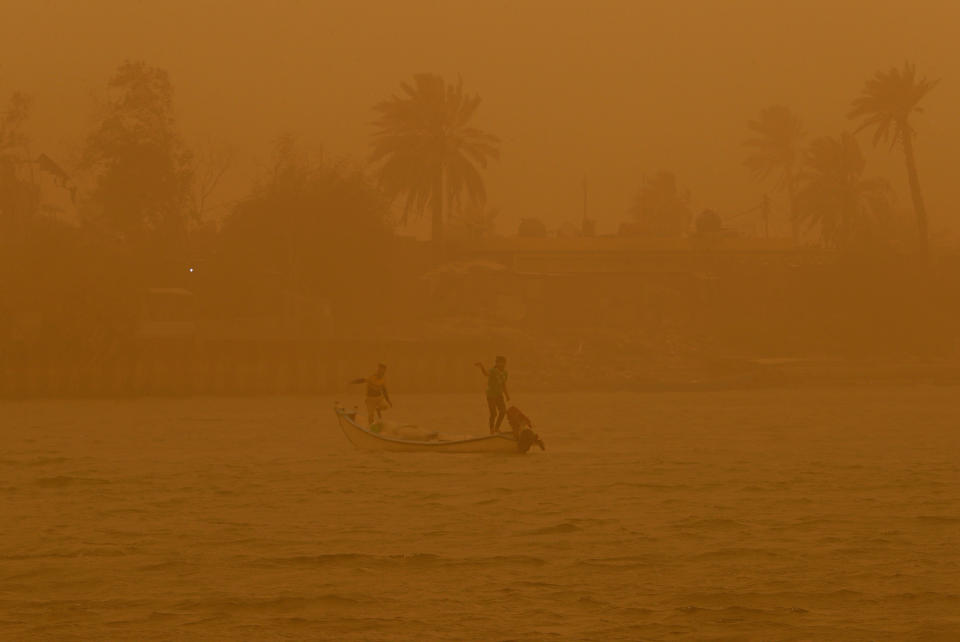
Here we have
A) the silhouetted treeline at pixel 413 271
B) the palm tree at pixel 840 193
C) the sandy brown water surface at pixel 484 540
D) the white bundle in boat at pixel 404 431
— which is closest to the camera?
the sandy brown water surface at pixel 484 540

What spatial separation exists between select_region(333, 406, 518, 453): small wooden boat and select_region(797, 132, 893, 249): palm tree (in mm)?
63268

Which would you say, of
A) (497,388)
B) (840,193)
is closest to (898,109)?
(840,193)

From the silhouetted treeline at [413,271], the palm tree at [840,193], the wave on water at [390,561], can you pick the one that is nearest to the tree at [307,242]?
the silhouetted treeline at [413,271]

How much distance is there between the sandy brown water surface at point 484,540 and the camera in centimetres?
1510

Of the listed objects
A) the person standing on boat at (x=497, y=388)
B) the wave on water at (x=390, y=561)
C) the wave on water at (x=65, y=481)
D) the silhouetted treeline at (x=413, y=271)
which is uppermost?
the silhouetted treeline at (x=413, y=271)

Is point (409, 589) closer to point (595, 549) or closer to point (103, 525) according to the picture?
point (595, 549)

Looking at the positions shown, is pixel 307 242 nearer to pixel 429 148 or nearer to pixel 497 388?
pixel 429 148

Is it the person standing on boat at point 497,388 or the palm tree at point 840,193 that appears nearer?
the person standing on boat at point 497,388

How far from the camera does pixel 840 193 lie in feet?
305

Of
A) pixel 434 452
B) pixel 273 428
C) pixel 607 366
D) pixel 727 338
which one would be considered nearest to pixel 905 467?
pixel 434 452

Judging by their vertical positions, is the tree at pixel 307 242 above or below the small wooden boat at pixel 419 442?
above

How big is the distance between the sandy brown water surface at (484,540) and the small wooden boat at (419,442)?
42 cm

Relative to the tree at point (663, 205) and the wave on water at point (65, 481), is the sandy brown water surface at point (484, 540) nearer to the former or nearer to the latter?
the wave on water at point (65, 481)

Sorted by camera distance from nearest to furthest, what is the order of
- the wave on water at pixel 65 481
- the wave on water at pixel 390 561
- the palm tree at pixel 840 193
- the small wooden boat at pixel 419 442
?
the wave on water at pixel 390 561, the wave on water at pixel 65 481, the small wooden boat at pixel 419 442, the palm tree at pixel 840 193
